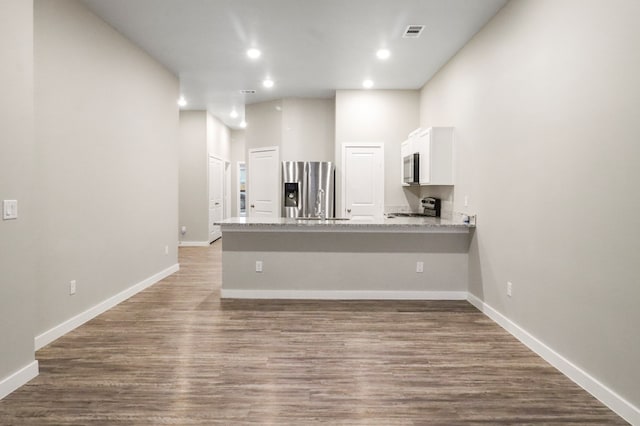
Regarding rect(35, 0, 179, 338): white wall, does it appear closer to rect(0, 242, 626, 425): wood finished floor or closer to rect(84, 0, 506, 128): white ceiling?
rect(84, 0, 506, 128): white ceiling

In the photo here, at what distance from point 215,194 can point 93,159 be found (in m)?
5.42

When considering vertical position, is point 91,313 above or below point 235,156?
below

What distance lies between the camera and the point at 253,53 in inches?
187

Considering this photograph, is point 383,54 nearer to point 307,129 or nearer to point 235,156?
point 307,129

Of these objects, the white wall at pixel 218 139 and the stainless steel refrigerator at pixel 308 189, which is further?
the white wall at pixel 218 139

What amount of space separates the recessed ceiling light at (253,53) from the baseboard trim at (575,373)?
3.99m

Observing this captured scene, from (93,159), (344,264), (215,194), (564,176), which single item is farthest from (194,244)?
(564,176)

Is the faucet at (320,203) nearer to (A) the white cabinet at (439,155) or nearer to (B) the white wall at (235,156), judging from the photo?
(A) the white cabinet at (439,155)

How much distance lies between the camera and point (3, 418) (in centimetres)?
207

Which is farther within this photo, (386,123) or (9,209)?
(386,123)

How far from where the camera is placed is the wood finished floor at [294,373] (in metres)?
2.13

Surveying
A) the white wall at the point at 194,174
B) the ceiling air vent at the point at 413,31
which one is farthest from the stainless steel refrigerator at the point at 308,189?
the ceiling air vent at the point at 413,31

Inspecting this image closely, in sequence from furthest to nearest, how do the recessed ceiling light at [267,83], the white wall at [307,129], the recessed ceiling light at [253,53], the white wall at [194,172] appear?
the white wall at [194,172] → the white wall at [307,129] → the recessed ceiling light at [267,83] → the recessed ceiling light at [253,53]

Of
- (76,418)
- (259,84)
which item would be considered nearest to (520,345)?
(76,418)
